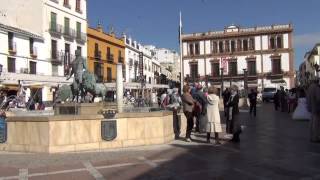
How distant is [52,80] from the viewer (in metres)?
37.7

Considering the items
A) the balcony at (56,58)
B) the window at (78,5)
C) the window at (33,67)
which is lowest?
the window at (33,67)

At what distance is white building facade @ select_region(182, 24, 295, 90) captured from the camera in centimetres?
7750

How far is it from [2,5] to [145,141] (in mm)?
37625

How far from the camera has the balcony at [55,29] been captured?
48928 mm

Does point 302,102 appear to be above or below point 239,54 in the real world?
below

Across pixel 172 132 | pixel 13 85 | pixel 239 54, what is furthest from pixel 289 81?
pixel 172 132

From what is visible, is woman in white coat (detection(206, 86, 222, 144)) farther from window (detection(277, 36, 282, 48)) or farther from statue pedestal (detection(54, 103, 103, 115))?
window (detection(277, 36, 282, 48))

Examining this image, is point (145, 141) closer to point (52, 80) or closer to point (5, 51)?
point (52, 80)

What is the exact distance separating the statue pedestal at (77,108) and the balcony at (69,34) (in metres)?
36.8

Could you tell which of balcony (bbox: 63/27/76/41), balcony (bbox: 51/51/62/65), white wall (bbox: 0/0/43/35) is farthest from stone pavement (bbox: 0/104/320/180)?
balcony (bbox: 63/27/76/41)

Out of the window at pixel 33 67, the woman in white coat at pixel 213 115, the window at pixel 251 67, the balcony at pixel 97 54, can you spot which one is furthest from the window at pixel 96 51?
the woman in white coat at pixel 213 115

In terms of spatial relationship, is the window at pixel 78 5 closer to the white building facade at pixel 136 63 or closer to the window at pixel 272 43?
the white building facade at pixel 136 63

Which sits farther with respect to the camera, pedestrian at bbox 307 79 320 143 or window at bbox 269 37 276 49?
window at bbox 269 37 276 49

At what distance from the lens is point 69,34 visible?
52.1 meters
